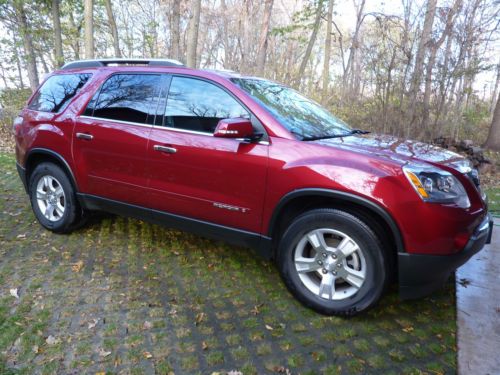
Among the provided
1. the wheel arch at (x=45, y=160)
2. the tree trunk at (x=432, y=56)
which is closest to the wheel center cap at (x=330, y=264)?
the wheel arch at (x=45, y=160)

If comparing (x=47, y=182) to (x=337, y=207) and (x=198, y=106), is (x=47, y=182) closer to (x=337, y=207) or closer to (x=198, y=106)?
(x=198, y=106)

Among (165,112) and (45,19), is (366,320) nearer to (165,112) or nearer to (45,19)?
(165,112)

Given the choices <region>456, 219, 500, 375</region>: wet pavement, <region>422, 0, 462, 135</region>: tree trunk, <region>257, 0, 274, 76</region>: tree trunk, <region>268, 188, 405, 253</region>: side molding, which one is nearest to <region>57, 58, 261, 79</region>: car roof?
<region>268, 188, 405, 253</region>: side molding

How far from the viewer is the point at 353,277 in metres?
2.59

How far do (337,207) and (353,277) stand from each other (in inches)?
20.3

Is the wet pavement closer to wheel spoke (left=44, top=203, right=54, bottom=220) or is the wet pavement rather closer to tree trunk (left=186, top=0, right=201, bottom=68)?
wheel spoke (left=44, top=203, right=54, bottom=220)

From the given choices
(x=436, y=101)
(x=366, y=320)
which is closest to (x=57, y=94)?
(x=366, y=320)

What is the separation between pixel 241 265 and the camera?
11.5 feet

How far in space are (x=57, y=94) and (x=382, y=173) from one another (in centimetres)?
354

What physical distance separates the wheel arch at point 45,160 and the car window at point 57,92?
0.46 metres

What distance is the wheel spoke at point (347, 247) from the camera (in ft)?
8.37

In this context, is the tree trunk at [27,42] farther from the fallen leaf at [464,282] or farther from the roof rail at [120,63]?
the fallen leaf at [464,282]

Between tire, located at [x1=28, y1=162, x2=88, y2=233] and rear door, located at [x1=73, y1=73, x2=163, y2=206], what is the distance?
0.29m

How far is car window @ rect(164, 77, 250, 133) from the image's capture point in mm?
3012
